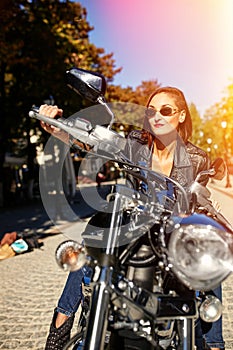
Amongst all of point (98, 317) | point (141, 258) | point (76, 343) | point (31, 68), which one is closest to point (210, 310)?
point (141, 258)

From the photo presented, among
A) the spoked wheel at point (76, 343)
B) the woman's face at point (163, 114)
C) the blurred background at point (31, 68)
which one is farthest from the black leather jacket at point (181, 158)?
the blurred background at point (31, 68)

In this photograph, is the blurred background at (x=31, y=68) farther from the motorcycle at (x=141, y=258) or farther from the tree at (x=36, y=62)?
the motorcycle at (x=141, y=258)

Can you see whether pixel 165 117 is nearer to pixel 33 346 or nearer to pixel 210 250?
pixel 210 250

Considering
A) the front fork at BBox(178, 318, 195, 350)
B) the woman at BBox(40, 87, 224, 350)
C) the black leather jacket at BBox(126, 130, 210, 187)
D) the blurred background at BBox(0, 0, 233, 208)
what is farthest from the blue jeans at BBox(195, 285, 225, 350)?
the blurred background at BBox(0, 0, 233, 208)

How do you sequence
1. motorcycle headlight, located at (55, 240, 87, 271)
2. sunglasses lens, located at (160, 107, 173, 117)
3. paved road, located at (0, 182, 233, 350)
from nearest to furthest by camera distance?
motorcycle headlight, located at (55, 240, 87, 271) < sunglasses lens, located at (160, 107, 173, 117) < paved road, located at (0, 182, 233, 350)

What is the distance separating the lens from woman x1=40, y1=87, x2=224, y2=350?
7.70 ft

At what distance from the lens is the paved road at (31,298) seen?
4.34 m

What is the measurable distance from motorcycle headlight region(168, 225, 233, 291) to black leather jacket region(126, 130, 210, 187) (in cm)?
92

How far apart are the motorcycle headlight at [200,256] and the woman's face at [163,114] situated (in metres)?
1.03

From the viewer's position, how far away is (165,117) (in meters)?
2.43

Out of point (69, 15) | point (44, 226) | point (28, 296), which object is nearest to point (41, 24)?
point (69, 15)

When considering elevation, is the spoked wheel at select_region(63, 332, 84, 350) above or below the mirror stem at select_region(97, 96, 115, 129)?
below

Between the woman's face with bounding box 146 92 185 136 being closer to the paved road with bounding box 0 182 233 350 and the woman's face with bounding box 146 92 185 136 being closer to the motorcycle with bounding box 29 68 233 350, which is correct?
the motorcycle with bounding box 29 68 233 350

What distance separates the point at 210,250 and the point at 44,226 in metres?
12.3
